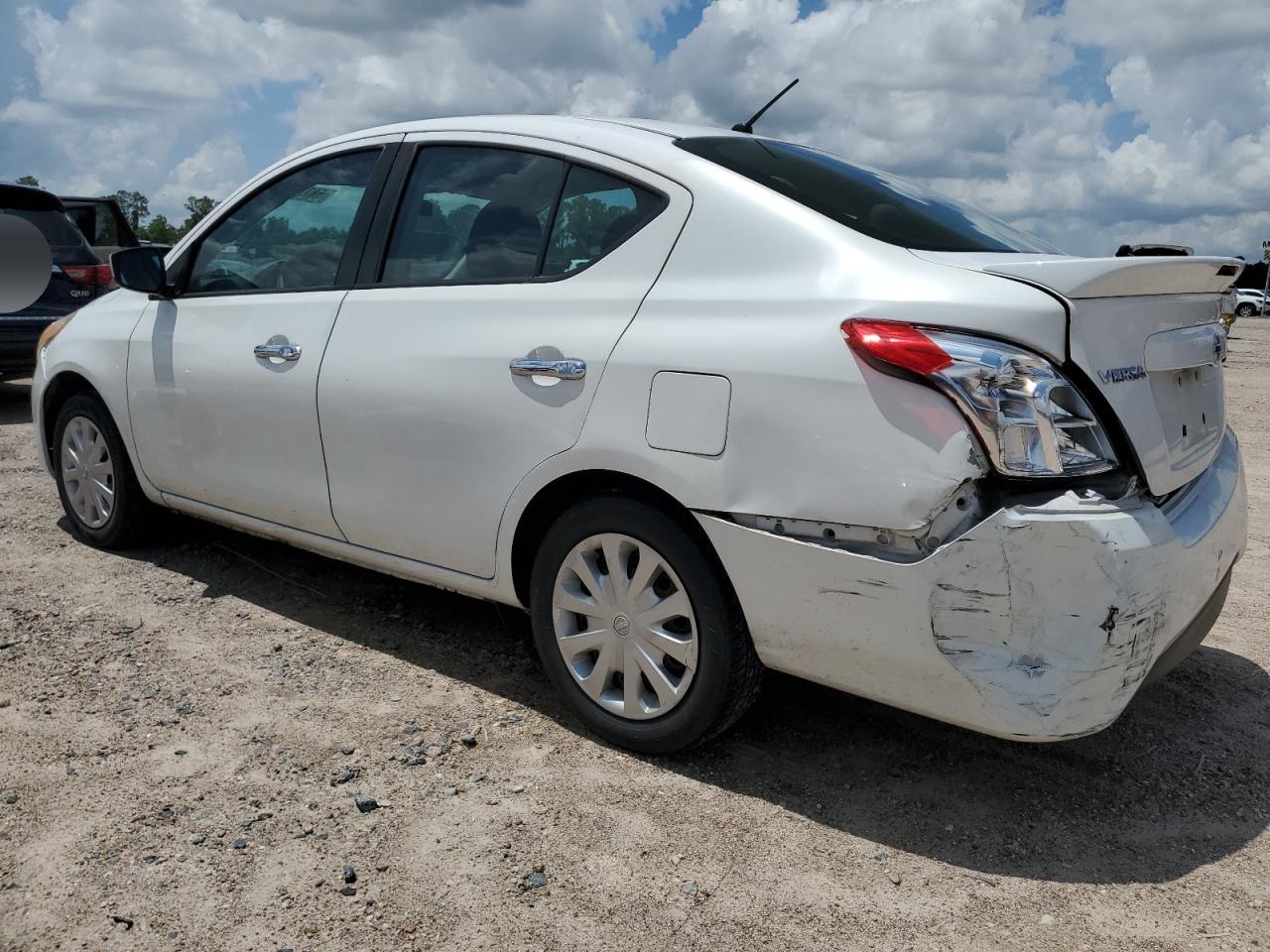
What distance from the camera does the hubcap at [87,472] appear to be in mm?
4590

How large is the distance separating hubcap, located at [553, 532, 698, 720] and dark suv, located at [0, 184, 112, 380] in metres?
7.04

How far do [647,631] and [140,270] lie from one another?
2.54 m

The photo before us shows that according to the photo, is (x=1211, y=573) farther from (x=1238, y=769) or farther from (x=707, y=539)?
(x=707, y=539)

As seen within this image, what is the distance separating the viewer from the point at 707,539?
2.69 metres

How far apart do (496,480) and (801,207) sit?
109 centimetres

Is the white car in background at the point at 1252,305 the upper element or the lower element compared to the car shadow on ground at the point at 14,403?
lower

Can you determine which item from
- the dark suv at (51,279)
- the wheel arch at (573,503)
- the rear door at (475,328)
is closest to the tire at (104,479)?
the rear door at (475,328)

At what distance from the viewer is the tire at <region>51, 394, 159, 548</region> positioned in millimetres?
4496

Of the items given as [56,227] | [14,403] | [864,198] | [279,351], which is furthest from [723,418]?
[14,403]

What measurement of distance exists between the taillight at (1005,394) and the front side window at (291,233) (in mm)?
2064

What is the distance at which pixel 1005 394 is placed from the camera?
7.45 ft

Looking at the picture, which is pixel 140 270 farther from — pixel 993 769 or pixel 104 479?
pixel 993 769

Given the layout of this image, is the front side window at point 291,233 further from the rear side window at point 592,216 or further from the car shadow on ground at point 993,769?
the car shadow on ground at point 993,769

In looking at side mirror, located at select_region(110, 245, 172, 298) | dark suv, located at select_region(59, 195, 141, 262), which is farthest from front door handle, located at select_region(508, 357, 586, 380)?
dark suv, located at select_region(59, 195, 141, 262)
